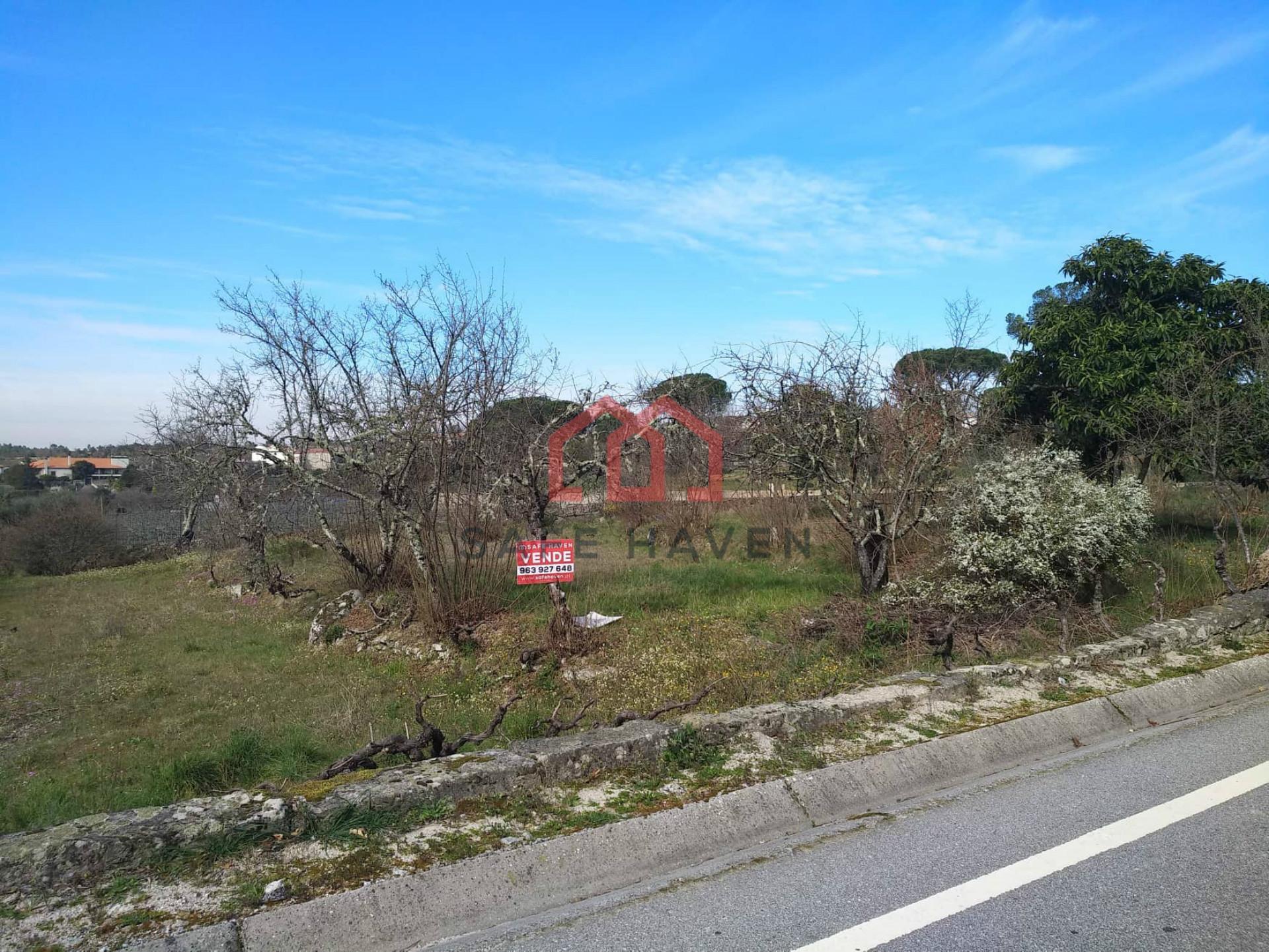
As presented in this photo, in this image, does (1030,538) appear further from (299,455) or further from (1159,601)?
(299,455)

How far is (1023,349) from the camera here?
1430 cm

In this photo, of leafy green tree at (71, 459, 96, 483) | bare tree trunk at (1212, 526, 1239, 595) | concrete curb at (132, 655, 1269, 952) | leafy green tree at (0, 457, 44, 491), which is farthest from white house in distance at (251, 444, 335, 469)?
leafy green tree at (71, 459, 96, 483)

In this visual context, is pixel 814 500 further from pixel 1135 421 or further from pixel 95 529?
pixel 95 529

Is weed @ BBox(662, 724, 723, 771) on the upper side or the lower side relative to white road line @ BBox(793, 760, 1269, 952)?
upper

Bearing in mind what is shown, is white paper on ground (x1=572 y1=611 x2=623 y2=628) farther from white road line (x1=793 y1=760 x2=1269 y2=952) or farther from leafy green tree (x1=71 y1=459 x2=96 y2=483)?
leafy green tree (x1=71 y1=459 x2=96 y2=483)

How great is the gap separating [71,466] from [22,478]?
5875 millimetres

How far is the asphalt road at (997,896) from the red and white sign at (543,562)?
20.8 ft

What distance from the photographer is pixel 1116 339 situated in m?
12.9

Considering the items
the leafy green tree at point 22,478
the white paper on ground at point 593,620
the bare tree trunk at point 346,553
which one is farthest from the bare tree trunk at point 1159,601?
the leafy green tree at point 22,478

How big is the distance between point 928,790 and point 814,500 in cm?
1301
